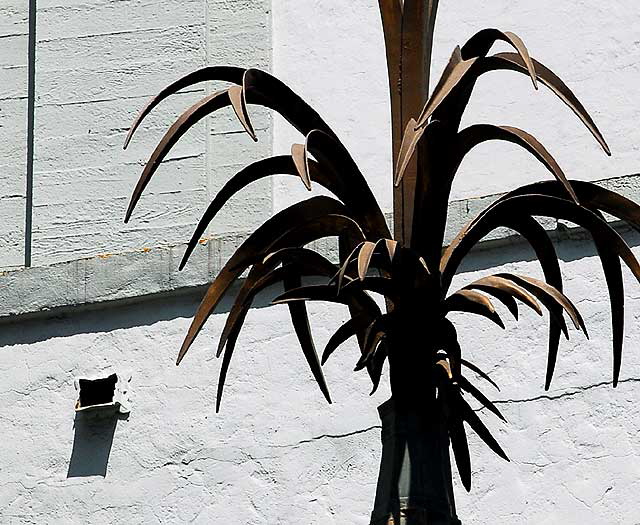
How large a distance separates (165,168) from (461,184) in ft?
4.91

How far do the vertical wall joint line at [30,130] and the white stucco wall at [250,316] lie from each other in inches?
1.8

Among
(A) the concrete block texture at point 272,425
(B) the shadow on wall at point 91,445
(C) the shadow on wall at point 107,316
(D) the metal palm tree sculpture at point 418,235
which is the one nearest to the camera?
(D) the metal palm tree sculpture at point 418,235

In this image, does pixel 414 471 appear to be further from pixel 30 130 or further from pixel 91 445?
pixel 30 130

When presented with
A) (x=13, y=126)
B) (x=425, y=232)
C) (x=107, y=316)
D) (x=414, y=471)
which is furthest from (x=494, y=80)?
(x=414, y=471)

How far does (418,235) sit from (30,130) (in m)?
4.40

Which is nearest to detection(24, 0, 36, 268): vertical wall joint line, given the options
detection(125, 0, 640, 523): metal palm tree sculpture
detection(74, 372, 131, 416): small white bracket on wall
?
detection(74, 372, 131, 416): small white bracket on wall

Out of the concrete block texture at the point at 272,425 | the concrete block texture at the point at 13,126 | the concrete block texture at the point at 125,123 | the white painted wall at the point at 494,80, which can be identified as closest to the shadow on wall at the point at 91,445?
the concrete block texture at the point at 272,425

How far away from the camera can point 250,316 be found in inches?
373

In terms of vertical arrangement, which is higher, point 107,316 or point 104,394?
point 107,316

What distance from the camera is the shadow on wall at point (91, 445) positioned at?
9312 mm

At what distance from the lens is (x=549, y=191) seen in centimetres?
647

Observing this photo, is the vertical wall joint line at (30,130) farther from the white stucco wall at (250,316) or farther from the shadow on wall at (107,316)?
the shadow on wall at (107,316)

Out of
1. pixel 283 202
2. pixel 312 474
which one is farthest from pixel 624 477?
pixel 283 202

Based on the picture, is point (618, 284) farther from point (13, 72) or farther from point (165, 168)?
point (13, 72)
